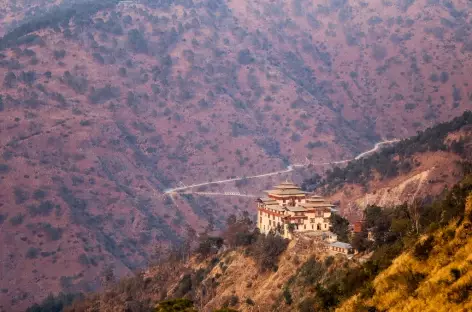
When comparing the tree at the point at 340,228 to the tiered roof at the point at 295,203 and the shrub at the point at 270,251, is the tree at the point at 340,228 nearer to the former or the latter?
the tiered roof at the point at 295,203

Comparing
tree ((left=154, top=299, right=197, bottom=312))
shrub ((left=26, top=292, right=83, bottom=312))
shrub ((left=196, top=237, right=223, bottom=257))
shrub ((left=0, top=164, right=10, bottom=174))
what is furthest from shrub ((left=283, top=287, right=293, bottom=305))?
shrub ((left=0, top=164, right=10, bottom=174))

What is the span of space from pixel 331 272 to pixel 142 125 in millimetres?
109987

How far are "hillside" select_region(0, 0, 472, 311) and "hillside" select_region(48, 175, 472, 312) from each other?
114 ft

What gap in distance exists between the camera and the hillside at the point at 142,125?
122000 millimetres

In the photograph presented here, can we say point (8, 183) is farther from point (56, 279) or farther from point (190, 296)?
point (190, 296)

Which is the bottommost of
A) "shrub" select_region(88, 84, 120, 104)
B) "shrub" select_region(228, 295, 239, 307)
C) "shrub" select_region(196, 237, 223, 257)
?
"shrub" select_region(228, 295, 239, 307)

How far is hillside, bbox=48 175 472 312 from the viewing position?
33.9 m

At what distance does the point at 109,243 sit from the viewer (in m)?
123

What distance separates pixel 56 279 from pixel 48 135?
39106 millimetres

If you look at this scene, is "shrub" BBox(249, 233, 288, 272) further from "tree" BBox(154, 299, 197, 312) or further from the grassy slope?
the grassy slope

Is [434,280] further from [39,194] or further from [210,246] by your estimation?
[39,194]

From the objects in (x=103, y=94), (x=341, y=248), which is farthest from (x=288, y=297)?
(x=103, y=94)

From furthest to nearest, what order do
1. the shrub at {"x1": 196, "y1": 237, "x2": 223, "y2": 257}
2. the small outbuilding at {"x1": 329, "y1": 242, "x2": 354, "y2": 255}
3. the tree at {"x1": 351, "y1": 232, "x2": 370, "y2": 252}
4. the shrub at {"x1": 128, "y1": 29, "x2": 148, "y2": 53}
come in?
the shrub at {"x1": 128, "y1": 29, "x2": 148, "y2": 53} → the shrub at {"x1": 196, "y1": 237, "x2": 223, "y2": 257} → the small outbuilding at {"x1": 329, "y1": 242, "x2": 354, "y2": 255} → the tree at {"x1": 351, "y1": 232, "x2": 370, "y2": 252}

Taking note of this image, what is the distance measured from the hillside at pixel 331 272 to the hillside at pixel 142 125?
3486 cm
